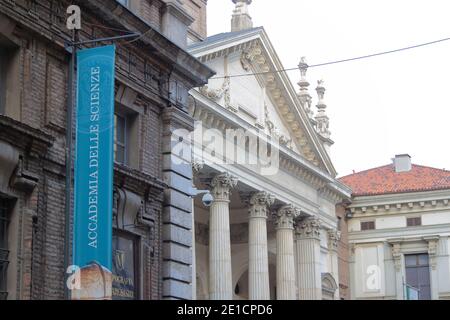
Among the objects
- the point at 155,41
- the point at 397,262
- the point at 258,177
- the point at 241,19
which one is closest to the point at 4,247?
the point at 155,41

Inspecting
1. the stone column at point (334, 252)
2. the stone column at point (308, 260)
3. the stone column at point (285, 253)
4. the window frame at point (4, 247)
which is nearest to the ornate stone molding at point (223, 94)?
the stone column at point (285, 253)

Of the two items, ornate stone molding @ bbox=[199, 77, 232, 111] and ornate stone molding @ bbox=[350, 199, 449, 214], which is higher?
ornate stone molding @ bbox=[199, 77, 232, 111]

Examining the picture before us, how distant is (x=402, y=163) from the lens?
214 feet

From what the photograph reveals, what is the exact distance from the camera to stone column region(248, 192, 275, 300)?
41.8m

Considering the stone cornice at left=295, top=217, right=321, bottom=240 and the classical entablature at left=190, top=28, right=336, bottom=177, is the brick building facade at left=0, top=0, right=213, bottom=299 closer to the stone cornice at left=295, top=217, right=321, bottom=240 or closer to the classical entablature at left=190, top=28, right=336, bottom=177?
the classical entablature at left=190, top=28, right=336, bottom=177

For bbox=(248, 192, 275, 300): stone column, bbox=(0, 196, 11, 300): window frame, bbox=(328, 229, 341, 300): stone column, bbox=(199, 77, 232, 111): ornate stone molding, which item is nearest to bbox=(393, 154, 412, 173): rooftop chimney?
bbox=(328, 229, 341, 300): stone column

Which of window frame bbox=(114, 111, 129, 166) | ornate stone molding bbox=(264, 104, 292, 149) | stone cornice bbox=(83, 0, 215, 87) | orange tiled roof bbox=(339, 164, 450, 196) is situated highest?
orange tiled roof bbox=(339, 164, 450, 196)

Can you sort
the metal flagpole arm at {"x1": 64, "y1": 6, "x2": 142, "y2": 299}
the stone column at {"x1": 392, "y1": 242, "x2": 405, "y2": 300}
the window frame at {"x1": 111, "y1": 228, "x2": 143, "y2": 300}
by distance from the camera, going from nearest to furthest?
the metal flagpole arm at {"x1": 64, "y1": 6, "x2": 142, "y2": 299}, the window frame at {"x1": 111, "y1": 228, "x2": 143, "y2": 300}, the stone column at {"x1": 392, "y1": 242, "x2": 405, "y2": 300}

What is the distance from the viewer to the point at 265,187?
43.8 metres

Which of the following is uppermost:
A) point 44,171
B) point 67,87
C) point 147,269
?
point 67,87

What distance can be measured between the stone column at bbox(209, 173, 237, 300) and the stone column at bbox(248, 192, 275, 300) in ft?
8.85

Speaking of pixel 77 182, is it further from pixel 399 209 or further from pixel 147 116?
pixel 399 209
